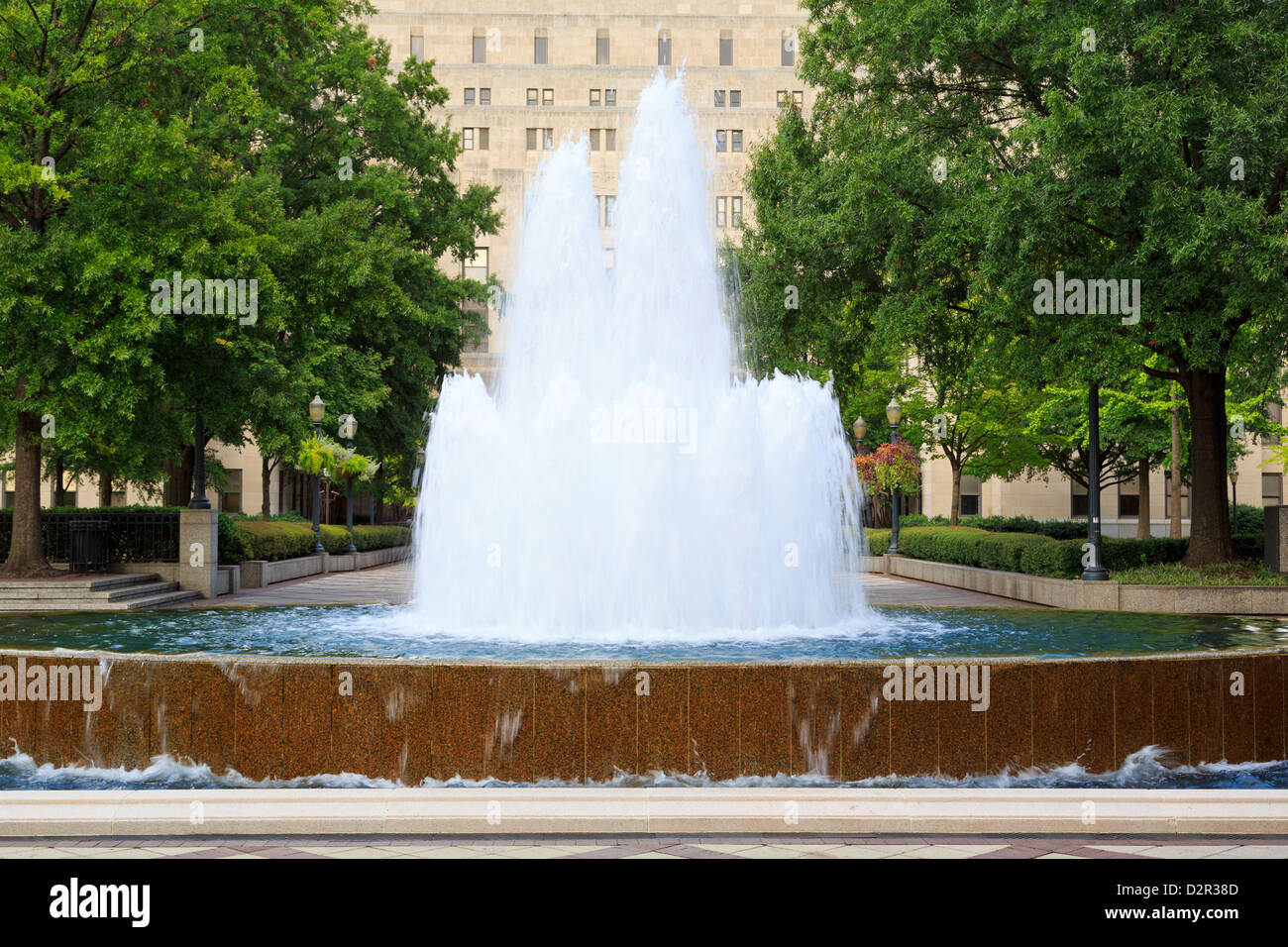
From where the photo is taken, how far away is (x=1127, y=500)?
60.9m

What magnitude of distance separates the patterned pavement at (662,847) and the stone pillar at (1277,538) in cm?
1638

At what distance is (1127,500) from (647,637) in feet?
173

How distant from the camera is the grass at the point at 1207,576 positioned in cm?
2086

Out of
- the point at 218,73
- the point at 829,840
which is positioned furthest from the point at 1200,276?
the point at 218,73

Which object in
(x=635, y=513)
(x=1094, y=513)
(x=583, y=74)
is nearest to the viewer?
(x=635, y=513)

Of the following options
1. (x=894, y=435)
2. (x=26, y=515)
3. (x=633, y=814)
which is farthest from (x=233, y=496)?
(x=633, y=814)

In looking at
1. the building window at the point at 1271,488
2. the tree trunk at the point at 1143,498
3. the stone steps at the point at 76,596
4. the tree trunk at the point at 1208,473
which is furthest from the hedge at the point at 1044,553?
the building window at the point at 1271,488

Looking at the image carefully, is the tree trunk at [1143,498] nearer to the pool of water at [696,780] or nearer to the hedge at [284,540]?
the hedge at [284,540]

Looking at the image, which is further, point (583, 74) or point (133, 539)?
point (583, 74)

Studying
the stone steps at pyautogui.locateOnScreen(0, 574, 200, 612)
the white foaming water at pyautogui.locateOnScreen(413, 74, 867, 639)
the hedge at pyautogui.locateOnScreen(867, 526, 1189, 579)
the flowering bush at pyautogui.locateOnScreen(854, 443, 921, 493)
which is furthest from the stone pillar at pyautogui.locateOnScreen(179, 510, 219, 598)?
the flowering bush at pyautogui.locateOnScreen(854, 443, 921, 493)

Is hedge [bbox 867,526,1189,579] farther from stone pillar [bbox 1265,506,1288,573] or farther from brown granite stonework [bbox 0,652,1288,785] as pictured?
brown granite stonework [bbox 0,652,1288,785]

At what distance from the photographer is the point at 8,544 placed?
2550 cm

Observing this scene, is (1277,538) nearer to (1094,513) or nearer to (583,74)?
(1094,513)

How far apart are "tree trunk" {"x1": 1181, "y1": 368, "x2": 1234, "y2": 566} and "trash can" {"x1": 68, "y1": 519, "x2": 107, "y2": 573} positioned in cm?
2220
